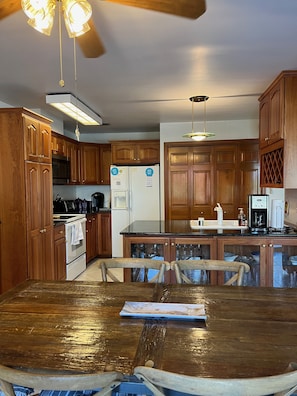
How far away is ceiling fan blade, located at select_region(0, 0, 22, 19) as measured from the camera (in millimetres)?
1549

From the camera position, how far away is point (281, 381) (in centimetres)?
83

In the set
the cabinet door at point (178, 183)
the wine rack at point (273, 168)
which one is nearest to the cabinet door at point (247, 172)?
the cabinet door at point (178, 183)

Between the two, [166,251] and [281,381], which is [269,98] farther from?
[281,381]

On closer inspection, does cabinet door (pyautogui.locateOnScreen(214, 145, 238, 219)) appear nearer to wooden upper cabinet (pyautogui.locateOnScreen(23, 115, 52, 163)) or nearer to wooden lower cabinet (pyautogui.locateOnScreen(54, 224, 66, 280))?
wooden lower cabinet (pyautogui.locateOnScreen(54, 224, 66, 280))

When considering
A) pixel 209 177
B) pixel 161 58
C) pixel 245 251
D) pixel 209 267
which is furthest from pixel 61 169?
pixel 209 267

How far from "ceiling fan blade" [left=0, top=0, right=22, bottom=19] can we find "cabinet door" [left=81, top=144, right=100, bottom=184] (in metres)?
4.22

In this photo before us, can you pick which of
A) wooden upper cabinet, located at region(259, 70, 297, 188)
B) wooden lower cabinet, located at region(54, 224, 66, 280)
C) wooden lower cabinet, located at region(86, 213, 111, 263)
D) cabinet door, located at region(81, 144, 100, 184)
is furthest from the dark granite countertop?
cabinet door, located at region(81, 144, 100, 184)

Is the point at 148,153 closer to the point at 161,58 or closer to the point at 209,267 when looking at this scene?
the point at 161,58

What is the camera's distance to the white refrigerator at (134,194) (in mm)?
5395

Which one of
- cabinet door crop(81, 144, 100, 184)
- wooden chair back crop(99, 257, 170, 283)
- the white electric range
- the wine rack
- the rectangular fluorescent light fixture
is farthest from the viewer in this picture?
cabinet door crop(81, 144, 100, 184)

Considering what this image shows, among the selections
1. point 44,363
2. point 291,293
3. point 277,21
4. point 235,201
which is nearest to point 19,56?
point 277,21

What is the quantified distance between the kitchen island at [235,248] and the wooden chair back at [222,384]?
83.8 inches

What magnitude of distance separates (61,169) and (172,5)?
148 inches

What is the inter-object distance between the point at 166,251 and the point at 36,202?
60.9 inches
